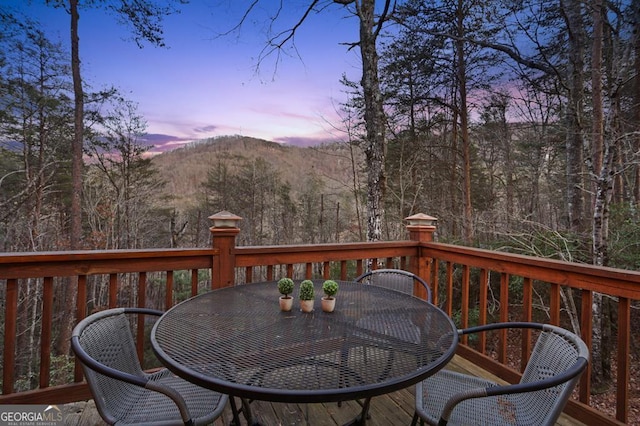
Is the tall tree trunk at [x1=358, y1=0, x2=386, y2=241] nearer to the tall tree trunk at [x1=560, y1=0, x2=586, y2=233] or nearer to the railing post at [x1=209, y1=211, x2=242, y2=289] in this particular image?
the railing post at [x1=209, y1=211, x2=242, y2=289]

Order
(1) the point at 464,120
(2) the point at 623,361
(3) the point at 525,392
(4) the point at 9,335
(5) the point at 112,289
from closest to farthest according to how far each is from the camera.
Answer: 1. (3) the point at 525,392
2. (2) the point at 623,361
3. (4) the point at 9,335
4. (5) the point at 112,289
5. (1) the point at 464,120

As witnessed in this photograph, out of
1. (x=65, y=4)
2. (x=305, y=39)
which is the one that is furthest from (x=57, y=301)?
(x=305, y=39)

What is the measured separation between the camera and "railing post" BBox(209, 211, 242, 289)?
7.73ft

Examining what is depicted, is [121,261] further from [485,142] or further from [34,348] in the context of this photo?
[34,348]

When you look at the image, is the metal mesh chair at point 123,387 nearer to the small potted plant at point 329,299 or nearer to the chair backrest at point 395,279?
the small potted plant at point 329,299

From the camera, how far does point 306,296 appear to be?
62.2 inches

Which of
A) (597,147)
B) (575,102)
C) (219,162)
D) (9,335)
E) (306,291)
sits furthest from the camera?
(219,162)

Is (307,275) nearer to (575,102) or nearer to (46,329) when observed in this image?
(46,329)

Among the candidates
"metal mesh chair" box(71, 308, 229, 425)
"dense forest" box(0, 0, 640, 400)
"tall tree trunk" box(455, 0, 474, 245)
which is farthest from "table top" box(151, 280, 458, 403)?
"tall tree trunk" box(455, 0, 474, 245)

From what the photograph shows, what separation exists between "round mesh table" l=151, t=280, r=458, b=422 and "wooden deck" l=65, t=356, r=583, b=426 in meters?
0.73

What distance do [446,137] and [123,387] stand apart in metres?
9.21

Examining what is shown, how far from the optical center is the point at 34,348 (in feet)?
30.1

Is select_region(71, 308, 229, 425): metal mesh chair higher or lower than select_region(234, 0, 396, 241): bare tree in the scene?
lower

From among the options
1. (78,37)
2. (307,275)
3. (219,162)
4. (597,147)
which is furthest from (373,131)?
(219,162)
